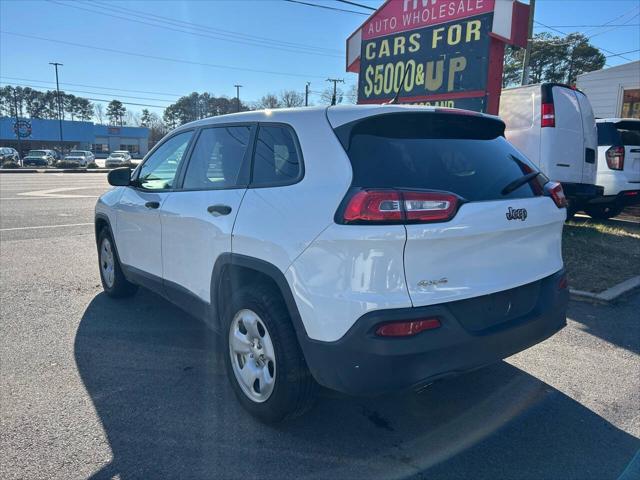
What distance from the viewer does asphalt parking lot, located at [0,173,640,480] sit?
8.55ft

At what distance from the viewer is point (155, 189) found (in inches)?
166

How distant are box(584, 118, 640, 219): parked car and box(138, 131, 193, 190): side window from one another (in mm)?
7981

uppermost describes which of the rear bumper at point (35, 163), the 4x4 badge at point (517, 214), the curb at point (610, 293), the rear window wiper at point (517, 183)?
the rear window wiper at point (517, 183)

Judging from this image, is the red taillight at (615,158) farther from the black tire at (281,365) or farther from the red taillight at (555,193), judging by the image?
the black tire at (281,365)

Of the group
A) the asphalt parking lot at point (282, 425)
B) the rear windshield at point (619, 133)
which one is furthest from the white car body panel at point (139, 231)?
the rear windshield at point (619, 133)

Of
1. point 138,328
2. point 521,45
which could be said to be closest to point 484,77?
point 521,45

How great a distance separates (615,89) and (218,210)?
84.1 ft

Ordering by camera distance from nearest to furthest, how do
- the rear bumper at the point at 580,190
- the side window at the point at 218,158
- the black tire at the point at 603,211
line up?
the side window at the point at 218,158, the rear bumper at the point at 580,190, the black tire at the point at 603,211

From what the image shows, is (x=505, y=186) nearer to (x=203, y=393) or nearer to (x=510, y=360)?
(x=510, y=360)

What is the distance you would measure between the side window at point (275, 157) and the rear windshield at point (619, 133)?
8.81 m

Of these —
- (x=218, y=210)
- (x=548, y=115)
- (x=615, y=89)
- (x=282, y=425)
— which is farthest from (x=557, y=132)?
(x=615, y=89)

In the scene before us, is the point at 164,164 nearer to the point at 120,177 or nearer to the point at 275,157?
the point at 120,177

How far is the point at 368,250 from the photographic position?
91.5 inches

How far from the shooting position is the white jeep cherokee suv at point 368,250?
7.70 ft
